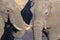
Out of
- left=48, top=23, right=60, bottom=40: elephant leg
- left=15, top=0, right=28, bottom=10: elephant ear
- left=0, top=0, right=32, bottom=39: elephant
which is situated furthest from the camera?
left=15, top=0, right=28, bottom=10: elephant ear

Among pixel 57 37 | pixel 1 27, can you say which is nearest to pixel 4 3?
pixel 1 27

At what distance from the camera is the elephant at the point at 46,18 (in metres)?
2.15

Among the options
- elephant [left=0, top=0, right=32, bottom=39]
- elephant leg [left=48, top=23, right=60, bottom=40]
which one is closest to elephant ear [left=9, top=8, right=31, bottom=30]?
elephant [left=0, top=0, right=32, bottom=39]

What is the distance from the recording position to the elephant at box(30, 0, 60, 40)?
215 cm

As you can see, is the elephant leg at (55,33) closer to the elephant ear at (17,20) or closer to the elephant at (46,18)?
the elephant at (46,18)

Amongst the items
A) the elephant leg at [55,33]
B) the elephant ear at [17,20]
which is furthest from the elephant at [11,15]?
the elephant leg at [55,33]

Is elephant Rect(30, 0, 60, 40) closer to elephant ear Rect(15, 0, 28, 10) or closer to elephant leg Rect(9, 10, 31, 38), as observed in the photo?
elephant leg Rect(9, 10, 31, 38)

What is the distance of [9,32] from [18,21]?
0.34 metres

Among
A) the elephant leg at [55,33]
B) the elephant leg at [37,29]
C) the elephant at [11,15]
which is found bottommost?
the elephant leg at [55,33]

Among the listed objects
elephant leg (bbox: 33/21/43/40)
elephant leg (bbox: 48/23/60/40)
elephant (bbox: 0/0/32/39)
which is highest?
elephant (bbox: 0/0/32/39)

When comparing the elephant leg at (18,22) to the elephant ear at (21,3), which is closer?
the elephant leg at (18,22)

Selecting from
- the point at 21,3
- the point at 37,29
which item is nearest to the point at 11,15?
the point at 37,29

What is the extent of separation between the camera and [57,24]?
2.32 m

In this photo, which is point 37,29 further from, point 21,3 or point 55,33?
point 21,3
